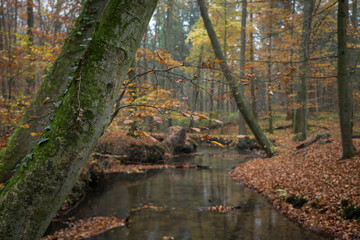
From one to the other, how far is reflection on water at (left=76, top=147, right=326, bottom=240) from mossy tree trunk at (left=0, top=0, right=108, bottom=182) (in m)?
2.64

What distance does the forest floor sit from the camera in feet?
16.9

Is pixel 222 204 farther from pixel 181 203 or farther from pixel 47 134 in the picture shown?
pixel 47 134

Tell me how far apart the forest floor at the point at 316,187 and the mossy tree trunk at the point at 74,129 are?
5202mm

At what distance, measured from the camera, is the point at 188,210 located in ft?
22.6

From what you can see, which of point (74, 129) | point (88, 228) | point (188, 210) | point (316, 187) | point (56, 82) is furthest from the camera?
point (188, 210)

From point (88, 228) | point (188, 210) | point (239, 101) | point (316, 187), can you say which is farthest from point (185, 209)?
point (239, 101)

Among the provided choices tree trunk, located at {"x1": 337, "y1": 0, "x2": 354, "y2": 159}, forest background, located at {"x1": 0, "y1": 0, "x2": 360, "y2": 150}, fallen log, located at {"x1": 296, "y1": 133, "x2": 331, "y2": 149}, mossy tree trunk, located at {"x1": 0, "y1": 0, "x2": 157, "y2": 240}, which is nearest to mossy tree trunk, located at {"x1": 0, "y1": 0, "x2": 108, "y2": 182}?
forest background, located at {"x1": 0, "y1": 0, "x2": 360, "y2": 150}

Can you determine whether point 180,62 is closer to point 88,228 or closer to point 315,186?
point 88,228

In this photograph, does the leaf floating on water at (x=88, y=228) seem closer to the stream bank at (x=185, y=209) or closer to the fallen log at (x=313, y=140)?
the stream bank at (x=185, y=209)

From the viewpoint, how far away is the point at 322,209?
5641 mm

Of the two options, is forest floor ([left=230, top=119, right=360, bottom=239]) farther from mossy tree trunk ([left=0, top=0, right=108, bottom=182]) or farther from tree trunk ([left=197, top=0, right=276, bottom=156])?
mossy tree trunk ([left=0, top=0, right=108, bottom=182])

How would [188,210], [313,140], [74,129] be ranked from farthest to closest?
[313,140], [188,210], [74,129]

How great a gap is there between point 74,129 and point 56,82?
2.60 m

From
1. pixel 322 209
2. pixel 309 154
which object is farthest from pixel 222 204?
pixel 309 154
